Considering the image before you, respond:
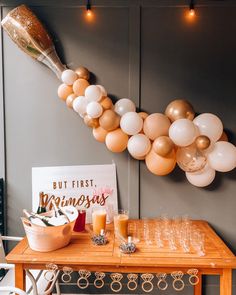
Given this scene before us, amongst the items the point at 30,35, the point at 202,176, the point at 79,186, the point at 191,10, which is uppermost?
the point at 191,10

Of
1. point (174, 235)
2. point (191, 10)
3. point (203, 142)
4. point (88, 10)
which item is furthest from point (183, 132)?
point (88, 10)

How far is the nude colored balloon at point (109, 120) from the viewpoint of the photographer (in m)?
2.07

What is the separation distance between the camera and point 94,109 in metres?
2.06

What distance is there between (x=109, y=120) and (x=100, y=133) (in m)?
0.18

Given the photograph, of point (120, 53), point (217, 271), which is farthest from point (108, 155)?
point (217, 271)

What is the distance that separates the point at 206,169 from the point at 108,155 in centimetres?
82

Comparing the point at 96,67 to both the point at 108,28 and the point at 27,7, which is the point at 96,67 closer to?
the point at 108,28

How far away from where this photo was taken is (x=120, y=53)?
2.38 meters

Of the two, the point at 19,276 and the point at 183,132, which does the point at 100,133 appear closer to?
the point at 183,132

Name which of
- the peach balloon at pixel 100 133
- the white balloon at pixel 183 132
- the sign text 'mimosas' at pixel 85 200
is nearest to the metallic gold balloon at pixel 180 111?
the white balloon at pixel 183 132

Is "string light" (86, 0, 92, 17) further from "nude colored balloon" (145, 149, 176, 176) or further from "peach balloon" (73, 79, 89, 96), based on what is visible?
"nude colored balloon" (145, 149, 176, 176)

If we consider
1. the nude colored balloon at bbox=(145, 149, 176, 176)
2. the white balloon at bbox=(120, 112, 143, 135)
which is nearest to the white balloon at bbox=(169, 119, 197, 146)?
the nude colored balloon at bbox=(145, 149, 176, 176)

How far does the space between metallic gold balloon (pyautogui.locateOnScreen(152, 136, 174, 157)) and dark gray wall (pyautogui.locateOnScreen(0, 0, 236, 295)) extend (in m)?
0.47

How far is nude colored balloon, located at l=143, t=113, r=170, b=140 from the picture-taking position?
2.03 metres
